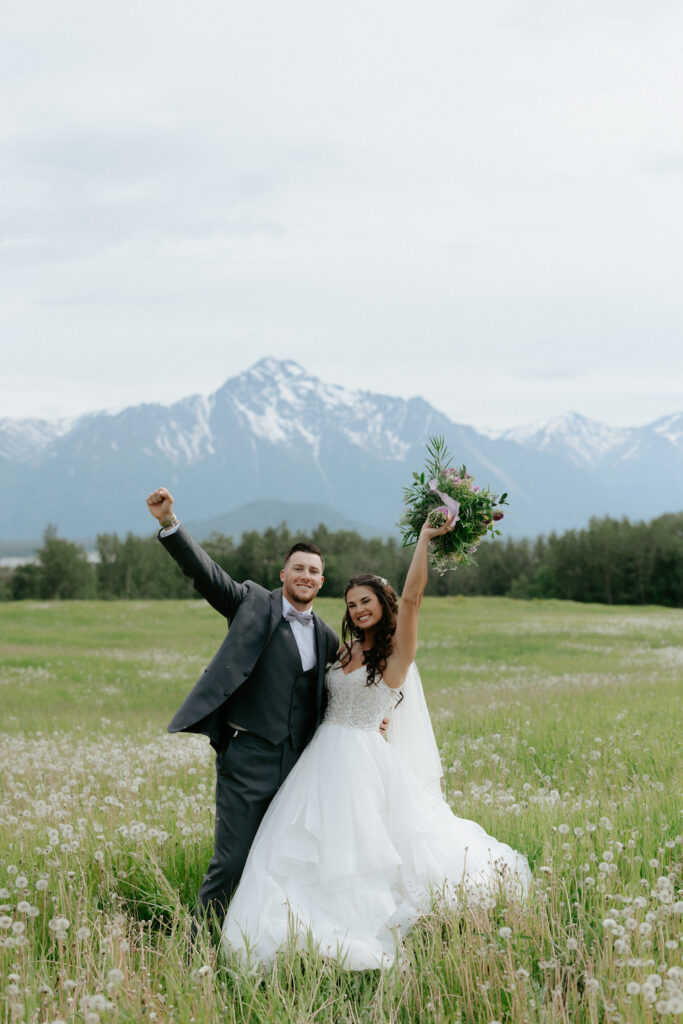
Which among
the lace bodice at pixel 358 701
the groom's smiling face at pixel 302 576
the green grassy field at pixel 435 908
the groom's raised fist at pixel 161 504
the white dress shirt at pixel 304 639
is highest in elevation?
the groom's raised fist at pixel 161 504

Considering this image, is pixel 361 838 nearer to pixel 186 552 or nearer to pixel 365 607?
pixel 365 607

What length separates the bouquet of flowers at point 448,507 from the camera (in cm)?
675

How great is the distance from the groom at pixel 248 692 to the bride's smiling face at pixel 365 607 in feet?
1.13

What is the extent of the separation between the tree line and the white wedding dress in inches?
3435

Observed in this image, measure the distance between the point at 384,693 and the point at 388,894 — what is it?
1.46 meters

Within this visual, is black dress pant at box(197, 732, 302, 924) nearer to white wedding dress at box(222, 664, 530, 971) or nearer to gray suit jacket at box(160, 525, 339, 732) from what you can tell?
white wedding dress at box(222, 664, 530, 971)

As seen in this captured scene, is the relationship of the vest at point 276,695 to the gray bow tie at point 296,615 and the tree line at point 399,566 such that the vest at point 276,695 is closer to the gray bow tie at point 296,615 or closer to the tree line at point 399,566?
the gray bow tie at point 296,615

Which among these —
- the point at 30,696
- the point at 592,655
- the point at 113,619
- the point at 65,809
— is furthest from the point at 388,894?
the point at 113,619

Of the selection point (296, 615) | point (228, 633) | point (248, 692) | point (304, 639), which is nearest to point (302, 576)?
point (296, 615)

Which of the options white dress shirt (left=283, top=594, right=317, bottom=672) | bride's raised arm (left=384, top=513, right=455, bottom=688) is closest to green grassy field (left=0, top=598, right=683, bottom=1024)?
bride's raised arm (left=384, top=513, right=455, bottom=688)

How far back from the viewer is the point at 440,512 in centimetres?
664

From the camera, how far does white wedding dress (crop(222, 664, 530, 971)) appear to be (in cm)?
587

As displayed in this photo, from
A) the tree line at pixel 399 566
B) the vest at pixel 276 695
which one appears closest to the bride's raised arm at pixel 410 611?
the vest at pixel 276 695

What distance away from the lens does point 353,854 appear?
6184 mm
